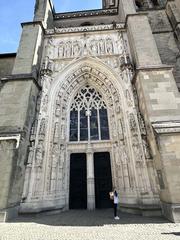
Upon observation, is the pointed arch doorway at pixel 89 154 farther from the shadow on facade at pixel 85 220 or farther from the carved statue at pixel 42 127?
the shadow on facade at pixel 85 220

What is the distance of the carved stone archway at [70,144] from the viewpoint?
20.7 ft

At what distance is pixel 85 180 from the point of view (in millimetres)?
7629

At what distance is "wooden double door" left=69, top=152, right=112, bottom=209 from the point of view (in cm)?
725

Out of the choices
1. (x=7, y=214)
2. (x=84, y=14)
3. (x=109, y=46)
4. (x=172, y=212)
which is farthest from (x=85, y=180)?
(x=84, y=14)

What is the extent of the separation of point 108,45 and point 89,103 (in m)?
4.11

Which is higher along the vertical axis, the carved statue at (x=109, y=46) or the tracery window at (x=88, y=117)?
the carved statue at (x=109, y=46)

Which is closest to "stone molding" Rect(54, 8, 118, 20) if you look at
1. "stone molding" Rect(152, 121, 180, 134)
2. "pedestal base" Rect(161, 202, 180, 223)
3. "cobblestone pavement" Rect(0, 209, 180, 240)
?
"stone molding" Rect(152, 121, 180, 134)

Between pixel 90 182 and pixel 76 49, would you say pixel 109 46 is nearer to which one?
pixel 76 49

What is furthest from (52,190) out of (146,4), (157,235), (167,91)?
(146,4)

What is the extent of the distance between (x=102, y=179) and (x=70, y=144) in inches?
93.7

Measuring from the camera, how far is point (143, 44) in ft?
27.9

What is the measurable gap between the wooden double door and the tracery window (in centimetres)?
102

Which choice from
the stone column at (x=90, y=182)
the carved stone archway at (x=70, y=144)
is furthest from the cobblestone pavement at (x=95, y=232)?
the stone column at (x=90, y=182)

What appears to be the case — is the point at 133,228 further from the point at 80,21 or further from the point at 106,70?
the point at 80,21
